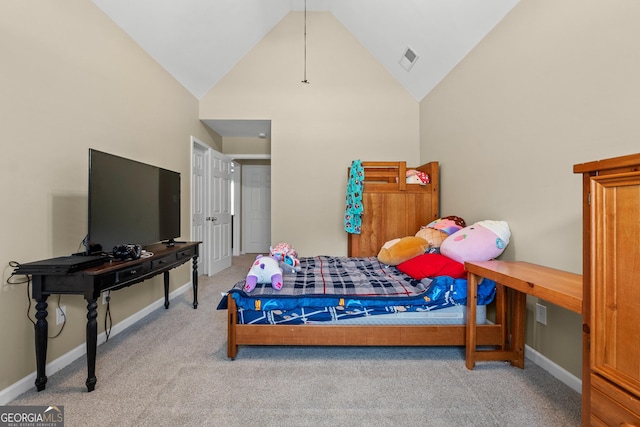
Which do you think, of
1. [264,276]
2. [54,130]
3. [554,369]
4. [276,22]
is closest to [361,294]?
[264,276]

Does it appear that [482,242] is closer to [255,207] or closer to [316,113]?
[316,113]

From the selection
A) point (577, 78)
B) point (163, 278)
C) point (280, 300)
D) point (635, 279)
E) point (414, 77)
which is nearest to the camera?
point (635, 279)

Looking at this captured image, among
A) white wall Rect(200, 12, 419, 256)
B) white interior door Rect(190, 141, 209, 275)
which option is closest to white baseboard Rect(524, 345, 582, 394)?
white wall Rect(200, 12, 419, 256)

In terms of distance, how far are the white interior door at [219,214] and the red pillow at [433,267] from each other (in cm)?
307

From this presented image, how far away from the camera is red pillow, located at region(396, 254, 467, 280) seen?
215 centimetres

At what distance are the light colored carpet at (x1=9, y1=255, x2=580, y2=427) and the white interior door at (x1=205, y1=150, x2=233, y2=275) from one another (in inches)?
88.8

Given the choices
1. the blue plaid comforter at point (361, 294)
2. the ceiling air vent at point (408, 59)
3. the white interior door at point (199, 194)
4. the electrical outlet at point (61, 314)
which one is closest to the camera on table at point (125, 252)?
the electrical outlet at point (61, 314)

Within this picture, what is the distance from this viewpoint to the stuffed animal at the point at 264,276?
2.11 m

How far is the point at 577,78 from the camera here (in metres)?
1.68

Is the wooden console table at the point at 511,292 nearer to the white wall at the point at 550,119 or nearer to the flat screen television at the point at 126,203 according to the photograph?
the white wall at the point at 550,119

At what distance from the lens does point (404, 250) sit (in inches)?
106

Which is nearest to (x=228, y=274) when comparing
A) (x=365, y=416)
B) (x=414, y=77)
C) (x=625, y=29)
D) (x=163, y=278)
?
(x=163, y=278)

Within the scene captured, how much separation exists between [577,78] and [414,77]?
2244 millimetres

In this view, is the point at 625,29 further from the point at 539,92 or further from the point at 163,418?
the point at 163,418
